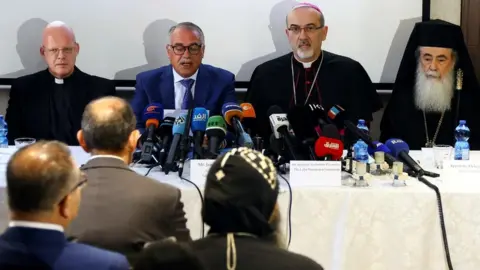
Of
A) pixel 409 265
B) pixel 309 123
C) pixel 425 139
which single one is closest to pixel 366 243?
pixel 409 265

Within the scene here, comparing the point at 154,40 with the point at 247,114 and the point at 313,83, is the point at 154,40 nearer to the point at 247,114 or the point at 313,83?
the point at 313,83

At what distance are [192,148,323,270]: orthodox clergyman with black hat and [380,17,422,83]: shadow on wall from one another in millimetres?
3619

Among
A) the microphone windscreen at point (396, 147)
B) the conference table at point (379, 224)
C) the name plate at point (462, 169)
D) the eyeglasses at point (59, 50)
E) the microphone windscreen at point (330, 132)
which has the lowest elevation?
the conference table at point (379, 224)

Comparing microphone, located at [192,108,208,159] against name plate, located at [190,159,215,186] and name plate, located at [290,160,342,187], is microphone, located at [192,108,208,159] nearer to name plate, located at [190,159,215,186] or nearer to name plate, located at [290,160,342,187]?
name plate, located at [190,159,215,186]

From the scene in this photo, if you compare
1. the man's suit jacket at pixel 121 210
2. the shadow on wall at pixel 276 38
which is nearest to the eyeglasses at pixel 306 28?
the shadow on wall at pixel 276 38

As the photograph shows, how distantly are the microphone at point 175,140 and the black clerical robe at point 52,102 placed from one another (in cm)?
169

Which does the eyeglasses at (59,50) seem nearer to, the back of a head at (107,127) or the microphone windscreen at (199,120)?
the microphone windscreen at (199,120)

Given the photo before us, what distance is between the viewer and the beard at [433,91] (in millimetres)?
4695

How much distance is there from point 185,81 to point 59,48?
0.87 m

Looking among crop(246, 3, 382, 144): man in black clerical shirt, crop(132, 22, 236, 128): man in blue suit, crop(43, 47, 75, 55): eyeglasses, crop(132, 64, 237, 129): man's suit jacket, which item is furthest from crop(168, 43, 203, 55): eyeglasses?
crop(43, 47, 75, 55): eyeglasses

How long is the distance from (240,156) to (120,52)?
3623 mm

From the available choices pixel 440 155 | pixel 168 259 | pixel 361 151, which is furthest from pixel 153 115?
pixel 168 259

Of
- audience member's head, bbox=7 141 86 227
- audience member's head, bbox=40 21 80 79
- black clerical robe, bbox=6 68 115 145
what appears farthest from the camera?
black clerical robe, bbox=6 68 115 145

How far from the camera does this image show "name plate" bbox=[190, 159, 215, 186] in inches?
123
